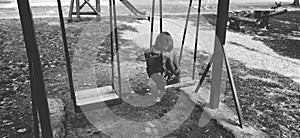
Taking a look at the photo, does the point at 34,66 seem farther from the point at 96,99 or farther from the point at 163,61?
the point at 163,61

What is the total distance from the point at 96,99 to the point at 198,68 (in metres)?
2.75

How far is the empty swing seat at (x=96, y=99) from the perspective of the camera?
301 centimetres

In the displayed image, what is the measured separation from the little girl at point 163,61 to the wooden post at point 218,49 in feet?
1.77

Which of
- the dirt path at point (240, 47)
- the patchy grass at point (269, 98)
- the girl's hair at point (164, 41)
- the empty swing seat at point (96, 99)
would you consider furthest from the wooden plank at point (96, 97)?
the dirt path at point (240, 47)

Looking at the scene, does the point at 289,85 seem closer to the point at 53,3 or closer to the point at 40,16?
the point at 40,16

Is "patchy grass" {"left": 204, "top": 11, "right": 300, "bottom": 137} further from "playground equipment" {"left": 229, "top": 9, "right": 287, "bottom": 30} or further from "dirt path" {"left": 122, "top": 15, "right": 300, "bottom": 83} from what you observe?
"playground equipment" {"left": 229, "top": 9, "right": 287, "bottom": 30}

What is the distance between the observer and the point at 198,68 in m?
5.38

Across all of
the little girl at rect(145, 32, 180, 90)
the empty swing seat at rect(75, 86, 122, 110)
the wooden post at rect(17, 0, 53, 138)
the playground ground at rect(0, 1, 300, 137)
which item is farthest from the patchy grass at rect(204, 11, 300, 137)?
the wooden post at rect(17, 0, 53, 138)

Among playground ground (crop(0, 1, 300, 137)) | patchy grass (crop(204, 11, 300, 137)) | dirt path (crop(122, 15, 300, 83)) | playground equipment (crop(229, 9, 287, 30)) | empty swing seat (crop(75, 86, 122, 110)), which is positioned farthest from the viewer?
playground equipment (crop(229, 9, 287, 30))

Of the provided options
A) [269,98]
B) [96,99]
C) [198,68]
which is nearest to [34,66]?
[96,99]

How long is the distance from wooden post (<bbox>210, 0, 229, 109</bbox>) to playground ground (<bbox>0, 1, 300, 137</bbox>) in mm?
281

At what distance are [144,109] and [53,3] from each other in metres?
10.2

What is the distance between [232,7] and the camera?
13.0 metres

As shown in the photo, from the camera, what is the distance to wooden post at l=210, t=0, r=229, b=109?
3.35 metres
